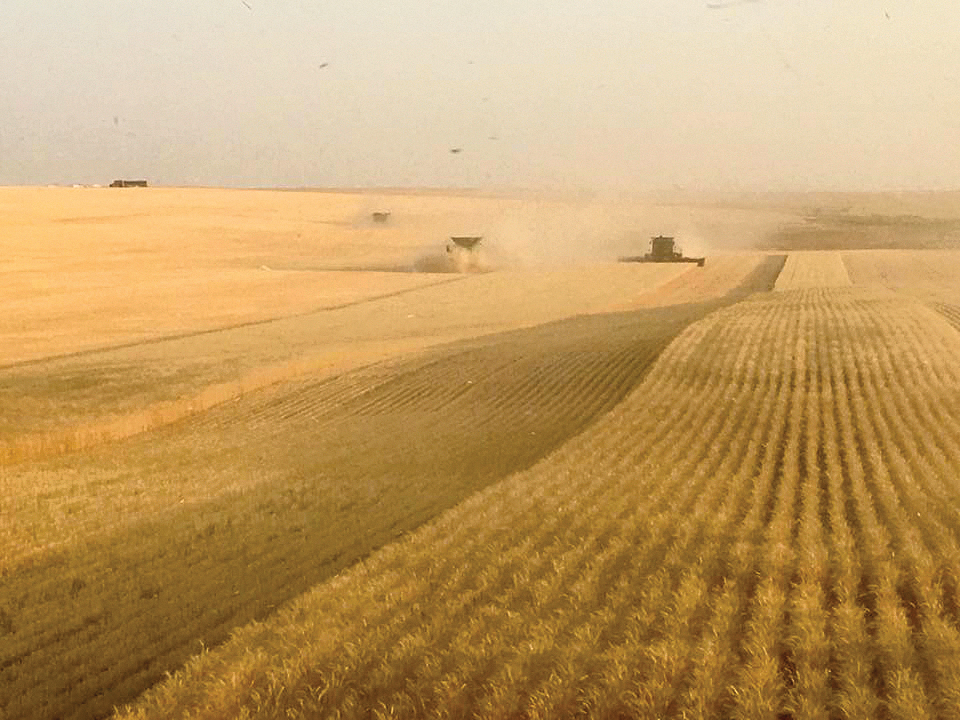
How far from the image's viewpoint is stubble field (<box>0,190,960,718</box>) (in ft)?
26.5

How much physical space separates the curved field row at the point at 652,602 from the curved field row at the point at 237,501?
1.27m

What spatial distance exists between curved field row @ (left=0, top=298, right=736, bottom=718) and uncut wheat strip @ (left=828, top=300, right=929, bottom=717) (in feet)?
21.7

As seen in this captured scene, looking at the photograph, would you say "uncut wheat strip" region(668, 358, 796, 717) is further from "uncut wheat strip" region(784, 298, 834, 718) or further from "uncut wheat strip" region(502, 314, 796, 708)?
"uncut wheat strip" region(784, 298, 834, 718)

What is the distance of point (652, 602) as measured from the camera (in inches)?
377

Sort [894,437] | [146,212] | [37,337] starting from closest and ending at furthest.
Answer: [894,437] → [37,337] → [146,212]

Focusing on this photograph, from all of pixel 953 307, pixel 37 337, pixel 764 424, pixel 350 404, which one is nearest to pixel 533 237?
pixel 953 307

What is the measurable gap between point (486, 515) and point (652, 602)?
16.2 ft

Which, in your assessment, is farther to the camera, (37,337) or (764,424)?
(37,337)

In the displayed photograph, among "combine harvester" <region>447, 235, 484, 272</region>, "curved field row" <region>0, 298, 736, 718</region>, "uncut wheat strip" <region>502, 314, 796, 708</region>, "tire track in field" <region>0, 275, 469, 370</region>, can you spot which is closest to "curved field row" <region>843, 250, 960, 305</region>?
"combine harvester" <region>447, 235, 484, 272</region>

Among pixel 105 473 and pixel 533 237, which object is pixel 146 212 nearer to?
pixel 533 237

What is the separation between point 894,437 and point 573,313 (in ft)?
111

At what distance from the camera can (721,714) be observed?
7.10 m

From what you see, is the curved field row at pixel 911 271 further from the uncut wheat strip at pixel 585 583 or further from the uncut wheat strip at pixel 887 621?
the uncut wheat strip at pixel 585 583

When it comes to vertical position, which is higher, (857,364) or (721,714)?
(721,714)
